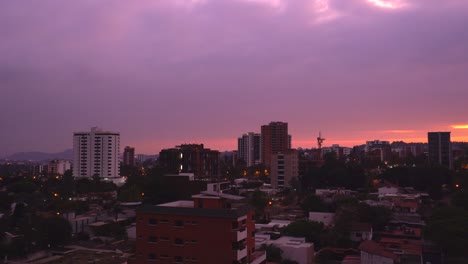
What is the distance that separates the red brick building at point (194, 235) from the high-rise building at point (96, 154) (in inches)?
1644

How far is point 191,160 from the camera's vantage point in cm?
4566

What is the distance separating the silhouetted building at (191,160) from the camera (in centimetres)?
4553

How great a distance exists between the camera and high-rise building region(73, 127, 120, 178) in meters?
50.4

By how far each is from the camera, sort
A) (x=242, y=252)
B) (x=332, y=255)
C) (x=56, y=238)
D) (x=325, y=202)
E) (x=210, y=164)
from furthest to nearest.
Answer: (x=210, y=164), (x=325, y=202), (x=56, y=238), (x=332, y=255), (x=242, y=252)

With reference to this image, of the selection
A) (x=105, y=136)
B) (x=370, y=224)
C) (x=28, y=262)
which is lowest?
(x=28, y=262)

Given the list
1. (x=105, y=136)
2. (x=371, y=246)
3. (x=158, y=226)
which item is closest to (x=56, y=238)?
(x=158, y=226)

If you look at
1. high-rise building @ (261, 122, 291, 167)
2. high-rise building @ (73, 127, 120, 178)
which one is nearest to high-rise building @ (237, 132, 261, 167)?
high-rise building @ (261, 122, 291, 167)

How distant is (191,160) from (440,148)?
2695cm

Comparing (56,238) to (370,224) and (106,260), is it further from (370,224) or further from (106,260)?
(370,224)

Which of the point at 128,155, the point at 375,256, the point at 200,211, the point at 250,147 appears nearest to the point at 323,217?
the point at 375,256

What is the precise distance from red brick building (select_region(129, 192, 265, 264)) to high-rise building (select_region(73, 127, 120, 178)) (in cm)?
4177

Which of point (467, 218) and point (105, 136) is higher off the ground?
point (105, 136)

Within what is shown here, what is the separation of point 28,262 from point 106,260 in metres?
2.60

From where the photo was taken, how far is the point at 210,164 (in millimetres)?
47594
